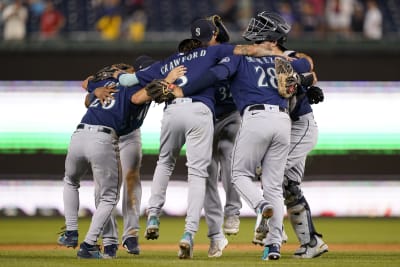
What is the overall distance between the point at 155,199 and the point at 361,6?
980 cm

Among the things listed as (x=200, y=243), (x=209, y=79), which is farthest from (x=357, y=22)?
(x=209, y=79)

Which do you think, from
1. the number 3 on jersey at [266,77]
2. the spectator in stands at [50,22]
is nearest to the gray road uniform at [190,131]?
the number 3 on jersey at [266,77]

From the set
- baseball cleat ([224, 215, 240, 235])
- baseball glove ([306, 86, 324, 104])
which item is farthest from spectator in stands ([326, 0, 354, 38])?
baseball cleat ([224, 215, 240, 235])

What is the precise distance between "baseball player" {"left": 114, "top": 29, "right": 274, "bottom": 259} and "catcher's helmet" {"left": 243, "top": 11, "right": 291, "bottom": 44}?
0.12 meters

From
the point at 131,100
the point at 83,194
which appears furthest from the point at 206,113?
the point at 83,194

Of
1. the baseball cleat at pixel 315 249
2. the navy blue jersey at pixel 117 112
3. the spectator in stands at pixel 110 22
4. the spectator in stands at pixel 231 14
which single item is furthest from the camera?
the spectator in stands at pixel 231 14

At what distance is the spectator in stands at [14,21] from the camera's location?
17.5m

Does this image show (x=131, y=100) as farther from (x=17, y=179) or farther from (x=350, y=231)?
(x=17, y=179)

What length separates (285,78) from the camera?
9453 millimetres

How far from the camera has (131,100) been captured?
9742mm

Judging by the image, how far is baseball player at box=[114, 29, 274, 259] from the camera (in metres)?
9.52

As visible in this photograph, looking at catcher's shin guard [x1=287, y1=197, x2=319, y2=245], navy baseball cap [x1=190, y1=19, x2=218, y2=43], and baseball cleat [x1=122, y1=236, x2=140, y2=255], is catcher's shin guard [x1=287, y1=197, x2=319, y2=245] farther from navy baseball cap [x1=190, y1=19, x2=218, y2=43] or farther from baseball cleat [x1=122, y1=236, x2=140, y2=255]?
navy baseball cap [x1=190, y1=19, x2=218, y2=43]

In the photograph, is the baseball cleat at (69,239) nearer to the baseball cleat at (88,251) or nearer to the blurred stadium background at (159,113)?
the baseball cleat at (88,251)

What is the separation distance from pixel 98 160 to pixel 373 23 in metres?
9.48
